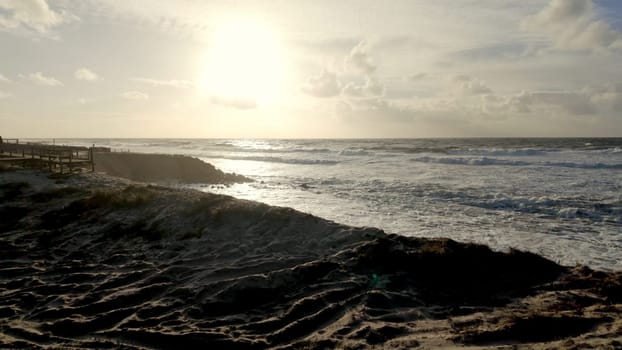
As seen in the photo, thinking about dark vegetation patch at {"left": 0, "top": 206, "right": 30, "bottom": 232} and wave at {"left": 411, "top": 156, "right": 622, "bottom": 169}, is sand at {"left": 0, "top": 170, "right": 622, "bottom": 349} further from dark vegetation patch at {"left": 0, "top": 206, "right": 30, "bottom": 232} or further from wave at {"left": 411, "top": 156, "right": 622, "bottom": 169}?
wave at {"left": 411, "top": 156, "right": 622, "bottom": 169}

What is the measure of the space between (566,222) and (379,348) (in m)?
13.4

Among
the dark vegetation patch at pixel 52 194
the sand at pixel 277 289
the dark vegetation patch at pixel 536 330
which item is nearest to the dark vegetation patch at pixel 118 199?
the sand at pixel 277 289

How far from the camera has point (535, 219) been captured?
642 inches

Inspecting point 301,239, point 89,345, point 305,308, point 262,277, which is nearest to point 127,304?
point 89,345

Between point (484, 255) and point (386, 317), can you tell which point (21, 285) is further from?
point (484, 255)

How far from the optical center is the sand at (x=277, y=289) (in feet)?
19.3

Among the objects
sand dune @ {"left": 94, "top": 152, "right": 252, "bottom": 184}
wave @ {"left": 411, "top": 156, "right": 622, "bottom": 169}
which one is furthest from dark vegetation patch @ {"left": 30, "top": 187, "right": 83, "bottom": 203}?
wave @ {"left": 411, "top": 156, "right": 622, "bottom": 169}

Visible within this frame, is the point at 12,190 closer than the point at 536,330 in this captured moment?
No

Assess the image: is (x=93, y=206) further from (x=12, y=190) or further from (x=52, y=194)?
(x=12, y=190)

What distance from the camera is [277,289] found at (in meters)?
7.62

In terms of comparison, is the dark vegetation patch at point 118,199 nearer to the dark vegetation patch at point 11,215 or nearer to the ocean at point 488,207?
the dark vegetation patch at point 11,215

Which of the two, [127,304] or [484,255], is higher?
[484,255]

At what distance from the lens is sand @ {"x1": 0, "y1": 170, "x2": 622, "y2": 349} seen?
19.3 feet

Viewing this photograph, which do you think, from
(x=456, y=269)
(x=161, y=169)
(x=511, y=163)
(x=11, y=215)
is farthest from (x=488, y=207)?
(x=511, y=163)
